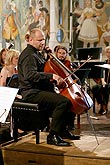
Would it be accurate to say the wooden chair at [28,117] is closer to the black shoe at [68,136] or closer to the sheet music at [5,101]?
the black shoe at [68,136]

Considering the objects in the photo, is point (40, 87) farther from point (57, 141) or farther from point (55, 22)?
point (55, 22)

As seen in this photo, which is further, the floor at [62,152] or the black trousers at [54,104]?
the black trousers at [54,104]

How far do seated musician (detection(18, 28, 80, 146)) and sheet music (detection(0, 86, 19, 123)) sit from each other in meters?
0.96

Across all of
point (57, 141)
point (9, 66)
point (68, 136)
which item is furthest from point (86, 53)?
point (57, 141)

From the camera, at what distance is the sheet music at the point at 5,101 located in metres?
2.91

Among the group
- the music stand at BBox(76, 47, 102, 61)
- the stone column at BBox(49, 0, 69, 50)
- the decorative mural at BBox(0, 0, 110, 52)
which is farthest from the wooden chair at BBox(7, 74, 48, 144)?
the stone column at BBox(49, 0, 69, 50)

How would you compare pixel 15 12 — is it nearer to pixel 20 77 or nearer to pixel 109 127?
pixel 109 127

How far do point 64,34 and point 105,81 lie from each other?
170 inches

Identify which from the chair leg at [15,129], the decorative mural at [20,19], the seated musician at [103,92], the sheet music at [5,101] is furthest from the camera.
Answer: the decorative mural at [20,19]

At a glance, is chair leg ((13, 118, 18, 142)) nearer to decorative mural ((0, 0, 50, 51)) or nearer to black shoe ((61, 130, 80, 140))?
black shoe ((61, 130, 80, 140))

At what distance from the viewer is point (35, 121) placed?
429cm

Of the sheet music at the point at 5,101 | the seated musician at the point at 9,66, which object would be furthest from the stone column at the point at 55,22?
the sheet music at the point at 5,101

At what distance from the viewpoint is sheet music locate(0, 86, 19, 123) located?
114 inches

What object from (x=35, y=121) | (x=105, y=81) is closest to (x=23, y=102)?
(x=35, y=121)
